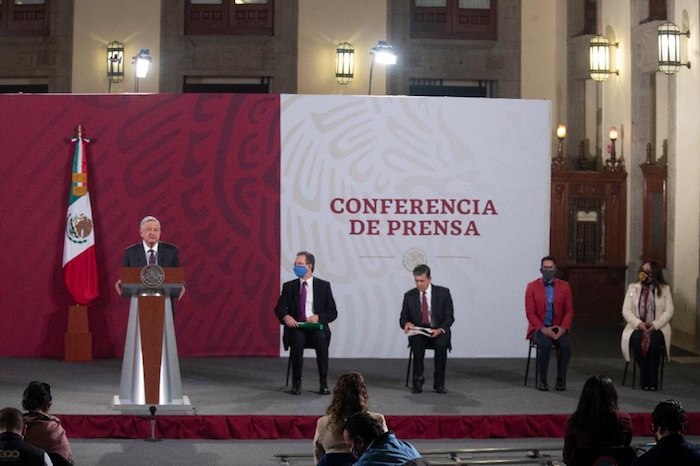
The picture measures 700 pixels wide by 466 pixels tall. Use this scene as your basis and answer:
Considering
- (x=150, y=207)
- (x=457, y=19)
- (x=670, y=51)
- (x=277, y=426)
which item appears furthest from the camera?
(x=457, y=19)

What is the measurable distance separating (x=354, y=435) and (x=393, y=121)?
7097 millimetres

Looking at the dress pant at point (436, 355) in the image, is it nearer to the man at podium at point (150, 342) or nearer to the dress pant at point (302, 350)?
the dress pant at point (302, 350)

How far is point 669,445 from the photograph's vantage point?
5367 mm

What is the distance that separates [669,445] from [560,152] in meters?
11.3

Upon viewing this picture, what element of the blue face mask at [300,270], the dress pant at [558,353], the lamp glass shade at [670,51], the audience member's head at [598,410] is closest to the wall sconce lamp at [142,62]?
the lamp glass shade at [670,51]

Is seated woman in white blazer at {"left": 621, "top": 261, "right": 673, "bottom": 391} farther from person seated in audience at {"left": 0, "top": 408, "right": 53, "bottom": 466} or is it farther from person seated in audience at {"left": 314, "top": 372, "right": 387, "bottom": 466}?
person seated in audience at {"left": 0, "top": 408, "right": 53, "bottom": 466}

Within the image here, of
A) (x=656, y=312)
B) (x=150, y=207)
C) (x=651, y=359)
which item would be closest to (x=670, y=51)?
(x=656, y=312)

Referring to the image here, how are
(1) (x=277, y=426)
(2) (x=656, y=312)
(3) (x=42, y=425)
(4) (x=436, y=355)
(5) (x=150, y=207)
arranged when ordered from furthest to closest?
(5) (x=150, y=207) < (2) (x=656, y=312) < (4) (x=436, y=355) < (1) (x=277, y=426) < (3) (x=42, y=425)

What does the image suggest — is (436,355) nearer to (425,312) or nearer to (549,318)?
(425,312)

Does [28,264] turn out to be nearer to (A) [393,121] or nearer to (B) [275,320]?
(B) [275,320]

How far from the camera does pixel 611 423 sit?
609 cm

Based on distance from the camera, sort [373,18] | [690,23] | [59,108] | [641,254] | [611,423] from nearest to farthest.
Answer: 1. [611,423]
2. [59,108]
3. [690,23]
4. [641,254]
5. [373,18]

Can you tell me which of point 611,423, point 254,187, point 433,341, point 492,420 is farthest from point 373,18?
point 611,423

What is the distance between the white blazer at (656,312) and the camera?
1085 cm
